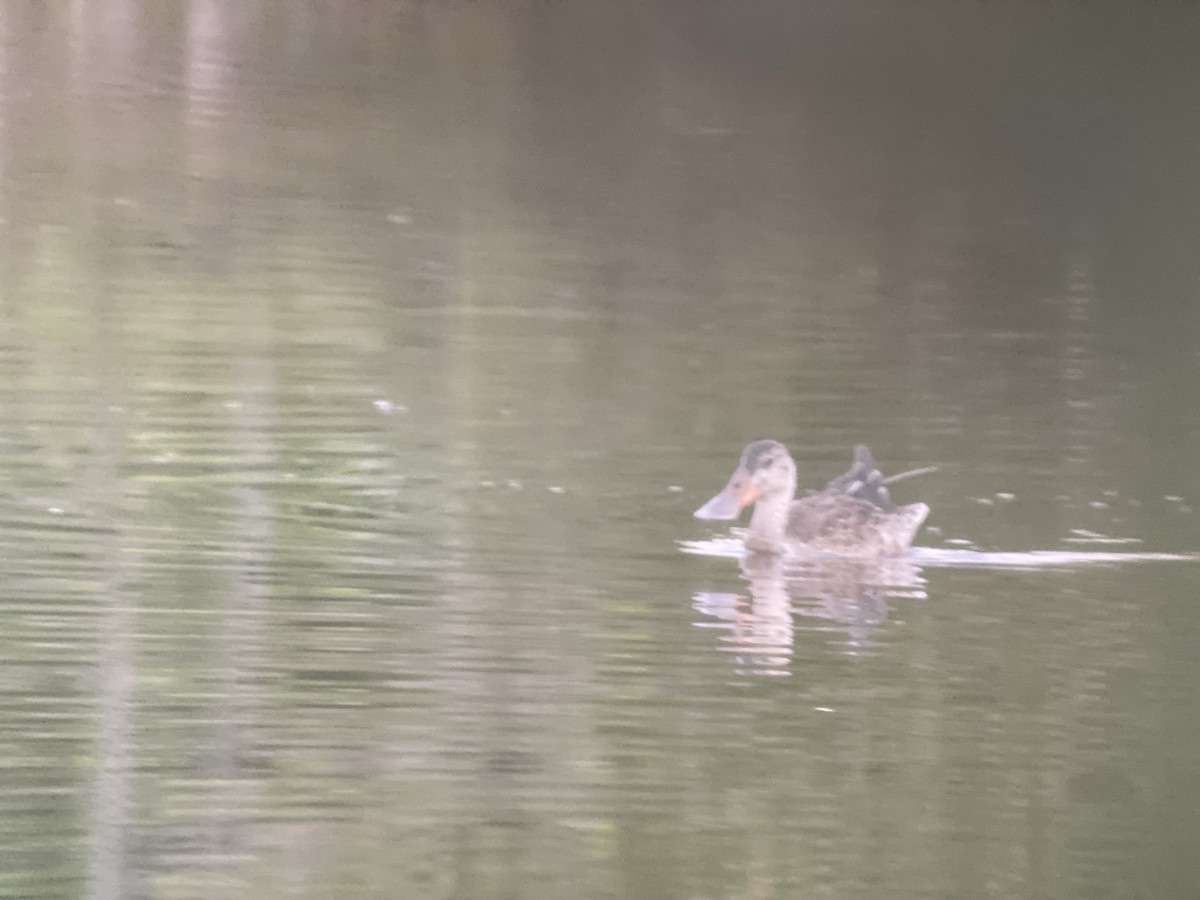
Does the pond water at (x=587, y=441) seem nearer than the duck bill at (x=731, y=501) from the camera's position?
Yes

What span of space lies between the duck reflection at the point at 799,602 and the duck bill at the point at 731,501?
5 centimetres

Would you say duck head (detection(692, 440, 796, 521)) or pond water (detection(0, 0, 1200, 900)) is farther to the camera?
duck head (detection(692, 440, 796, 521))

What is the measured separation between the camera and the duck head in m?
1.24

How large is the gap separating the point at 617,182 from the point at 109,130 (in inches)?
21.3

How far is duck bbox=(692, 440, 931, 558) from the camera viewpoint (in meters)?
1.23

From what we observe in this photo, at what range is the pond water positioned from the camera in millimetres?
1117

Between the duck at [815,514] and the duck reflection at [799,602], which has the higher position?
the duck at [815,514]

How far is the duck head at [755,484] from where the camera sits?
1.24 meters

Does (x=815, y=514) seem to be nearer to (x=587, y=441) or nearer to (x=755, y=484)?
(x=755, y=484)

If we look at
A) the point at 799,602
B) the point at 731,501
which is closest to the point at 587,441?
the point at 731,501

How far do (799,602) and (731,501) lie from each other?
0.37ft

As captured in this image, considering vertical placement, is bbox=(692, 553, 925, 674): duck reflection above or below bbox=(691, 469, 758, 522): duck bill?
below

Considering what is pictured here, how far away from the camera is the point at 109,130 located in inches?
55.1

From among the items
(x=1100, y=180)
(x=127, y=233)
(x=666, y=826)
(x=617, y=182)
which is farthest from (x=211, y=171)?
(x=1100, y=180)
